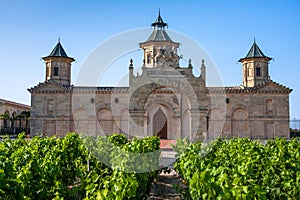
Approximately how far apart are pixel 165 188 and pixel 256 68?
2670 cm

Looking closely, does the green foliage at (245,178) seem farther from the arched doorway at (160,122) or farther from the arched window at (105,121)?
the arched window at (105,121)

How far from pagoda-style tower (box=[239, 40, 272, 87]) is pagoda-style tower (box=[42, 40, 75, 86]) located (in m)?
19.4

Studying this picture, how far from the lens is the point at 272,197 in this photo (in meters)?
5.71

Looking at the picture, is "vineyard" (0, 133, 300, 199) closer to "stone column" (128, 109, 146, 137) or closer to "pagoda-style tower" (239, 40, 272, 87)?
"stone column" (128, 109, 146, 137)

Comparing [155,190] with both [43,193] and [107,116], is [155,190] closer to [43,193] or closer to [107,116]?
[43,193]

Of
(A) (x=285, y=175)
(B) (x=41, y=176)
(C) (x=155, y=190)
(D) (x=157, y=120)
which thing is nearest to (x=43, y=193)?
(B) (x=41, y=176)

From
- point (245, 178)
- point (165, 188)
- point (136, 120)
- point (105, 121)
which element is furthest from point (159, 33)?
point (245, 178)

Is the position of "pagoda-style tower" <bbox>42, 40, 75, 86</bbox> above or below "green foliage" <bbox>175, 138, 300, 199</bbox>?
above

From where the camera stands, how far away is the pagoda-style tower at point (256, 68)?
33.3 meters

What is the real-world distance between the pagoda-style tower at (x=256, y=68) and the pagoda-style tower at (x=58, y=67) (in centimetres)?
1941

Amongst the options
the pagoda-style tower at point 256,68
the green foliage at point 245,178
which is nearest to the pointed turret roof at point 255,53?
the pagoda-style tower at point 256,68

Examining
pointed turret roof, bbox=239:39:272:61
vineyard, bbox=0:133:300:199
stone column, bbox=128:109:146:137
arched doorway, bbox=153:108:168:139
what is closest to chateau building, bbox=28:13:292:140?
arched doorway, bbox=153:108:168:139

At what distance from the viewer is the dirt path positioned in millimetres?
8852

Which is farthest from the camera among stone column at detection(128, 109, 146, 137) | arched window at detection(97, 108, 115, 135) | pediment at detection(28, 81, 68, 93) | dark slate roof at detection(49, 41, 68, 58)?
dark slate roof at detection(49, 41, 68, 58)
